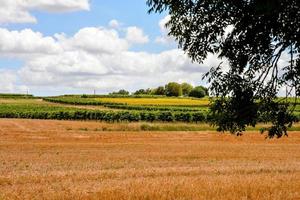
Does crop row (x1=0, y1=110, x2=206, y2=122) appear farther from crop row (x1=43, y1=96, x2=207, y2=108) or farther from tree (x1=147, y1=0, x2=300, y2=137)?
tree (x1=147, y1=0, x2=300, y2=137)

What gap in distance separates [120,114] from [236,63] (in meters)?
74.2

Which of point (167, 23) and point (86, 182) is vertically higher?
point (167, 23)

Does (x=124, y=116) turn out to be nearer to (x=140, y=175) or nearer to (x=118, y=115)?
(x=118, y=115)

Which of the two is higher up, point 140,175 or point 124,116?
point 124,116

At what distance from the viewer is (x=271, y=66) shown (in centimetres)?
1583

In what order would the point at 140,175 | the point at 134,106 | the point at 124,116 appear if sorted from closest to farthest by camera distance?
the point at 140,175 < the point at 124,116 < the point at 134,106

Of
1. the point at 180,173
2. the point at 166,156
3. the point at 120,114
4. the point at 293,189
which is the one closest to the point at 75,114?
the point at 120,114

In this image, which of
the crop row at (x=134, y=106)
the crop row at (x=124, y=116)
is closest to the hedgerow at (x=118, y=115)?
the crop row at (x=124, y=116)

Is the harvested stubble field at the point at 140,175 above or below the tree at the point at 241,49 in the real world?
below

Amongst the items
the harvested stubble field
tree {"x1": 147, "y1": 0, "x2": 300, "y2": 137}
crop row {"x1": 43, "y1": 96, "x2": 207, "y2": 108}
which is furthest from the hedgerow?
tree {"x1": 147, "y1": 0, "x2": 300, "y2": 137}

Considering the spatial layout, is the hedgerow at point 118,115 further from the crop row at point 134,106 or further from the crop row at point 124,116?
the crop row at point 134,106

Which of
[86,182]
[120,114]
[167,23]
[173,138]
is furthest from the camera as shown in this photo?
[120,114]

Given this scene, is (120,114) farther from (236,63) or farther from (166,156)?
(236,63)

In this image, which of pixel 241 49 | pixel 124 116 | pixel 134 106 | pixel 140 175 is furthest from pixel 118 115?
pixel 241 49
